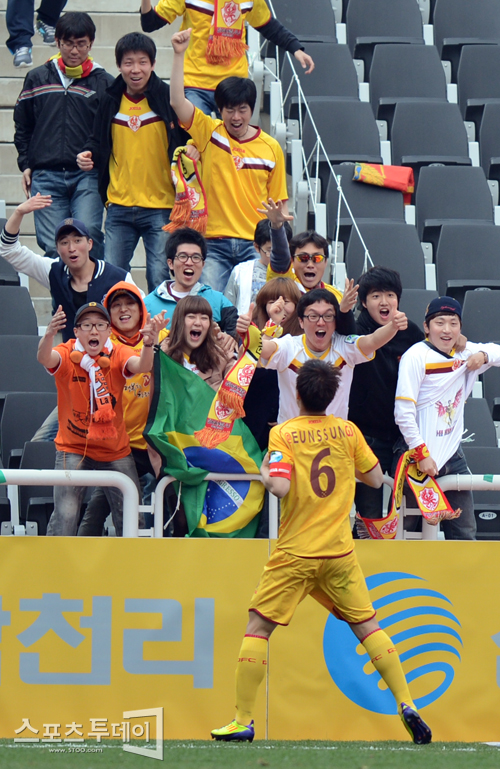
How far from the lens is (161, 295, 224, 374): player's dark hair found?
5.44 m

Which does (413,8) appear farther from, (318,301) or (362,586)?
(362,586)

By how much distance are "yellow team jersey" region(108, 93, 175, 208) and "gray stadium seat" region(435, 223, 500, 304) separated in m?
1.96

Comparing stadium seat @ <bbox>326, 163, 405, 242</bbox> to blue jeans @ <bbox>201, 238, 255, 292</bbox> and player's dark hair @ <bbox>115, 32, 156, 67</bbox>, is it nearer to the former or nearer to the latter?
blue jeans @ <bbox>201, 238, 255, 292</bbox>

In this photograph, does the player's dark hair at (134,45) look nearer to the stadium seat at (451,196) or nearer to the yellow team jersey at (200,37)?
the yellow team jersey at (200,37)

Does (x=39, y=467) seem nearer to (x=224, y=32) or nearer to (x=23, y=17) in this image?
(x=224, y=32)

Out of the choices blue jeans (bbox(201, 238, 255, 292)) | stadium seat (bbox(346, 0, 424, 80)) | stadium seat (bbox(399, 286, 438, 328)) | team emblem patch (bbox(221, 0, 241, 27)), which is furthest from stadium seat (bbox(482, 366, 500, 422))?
stadium seat (bbox(346, 0, 424, 80))

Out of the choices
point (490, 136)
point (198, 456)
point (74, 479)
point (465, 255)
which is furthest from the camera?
point (490, 136)

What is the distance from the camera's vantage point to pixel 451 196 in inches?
323

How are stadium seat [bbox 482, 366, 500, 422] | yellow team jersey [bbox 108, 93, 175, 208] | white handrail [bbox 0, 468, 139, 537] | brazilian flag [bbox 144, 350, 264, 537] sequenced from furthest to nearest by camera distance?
1. stadium seat [bbox 482, 366, 500, 422]
2. yellow team jersey [bbox 108, 93, 175, 208]
3. brazilian flag [bbox 144, 350, 264, 537]
4. white handrail [bbox 0, 468, 139, 537]

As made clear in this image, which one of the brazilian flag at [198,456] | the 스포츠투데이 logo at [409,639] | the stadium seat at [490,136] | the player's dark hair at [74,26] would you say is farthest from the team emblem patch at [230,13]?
the 스포츠투데이 logo at [409,639]

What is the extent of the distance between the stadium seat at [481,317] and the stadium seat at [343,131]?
1.61m

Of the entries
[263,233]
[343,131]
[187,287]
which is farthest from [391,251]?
[187,287]

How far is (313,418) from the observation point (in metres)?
4.79

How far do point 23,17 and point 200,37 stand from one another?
5.65ft
